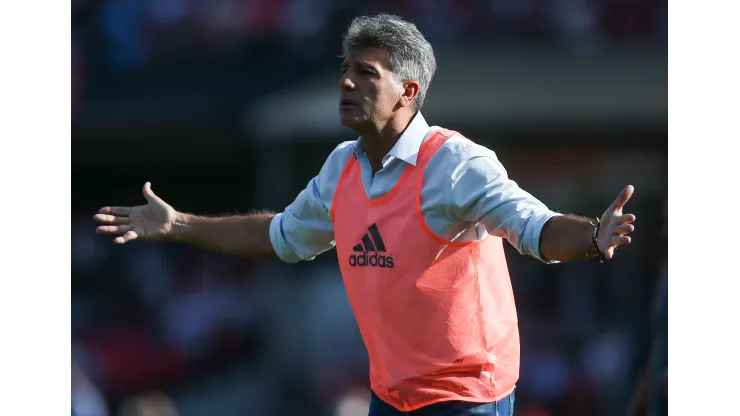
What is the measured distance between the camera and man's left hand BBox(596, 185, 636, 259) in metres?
2.59

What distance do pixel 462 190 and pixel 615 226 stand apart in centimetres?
61

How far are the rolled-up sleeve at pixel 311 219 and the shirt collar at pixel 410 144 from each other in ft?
1.05

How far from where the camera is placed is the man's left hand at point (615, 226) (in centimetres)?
259

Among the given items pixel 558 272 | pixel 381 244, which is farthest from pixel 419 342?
pixel 558 272

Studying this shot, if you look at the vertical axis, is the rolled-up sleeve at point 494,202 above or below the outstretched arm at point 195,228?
above

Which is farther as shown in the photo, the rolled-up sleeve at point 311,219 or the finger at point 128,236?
the finger at point 128,236

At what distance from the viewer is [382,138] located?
3.36 meters

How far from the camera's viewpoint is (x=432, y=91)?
7.76 metres

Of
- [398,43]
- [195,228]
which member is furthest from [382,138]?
Answer: [195,228]

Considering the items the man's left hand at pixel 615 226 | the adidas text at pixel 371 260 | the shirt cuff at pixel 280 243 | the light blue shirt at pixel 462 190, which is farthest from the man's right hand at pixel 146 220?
the man's left hand at pixel 615 226

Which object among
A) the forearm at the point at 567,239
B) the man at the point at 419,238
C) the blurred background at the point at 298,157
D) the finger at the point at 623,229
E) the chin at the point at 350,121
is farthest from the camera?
the blurred background at the point at 298,157

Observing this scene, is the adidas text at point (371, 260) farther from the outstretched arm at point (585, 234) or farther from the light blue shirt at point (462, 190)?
the outstretched arm at point (585, 234)

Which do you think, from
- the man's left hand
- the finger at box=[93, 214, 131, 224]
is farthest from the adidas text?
the finger at box=[93, 214, 131, 224]

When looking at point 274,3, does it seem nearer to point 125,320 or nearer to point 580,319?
point 125,320
